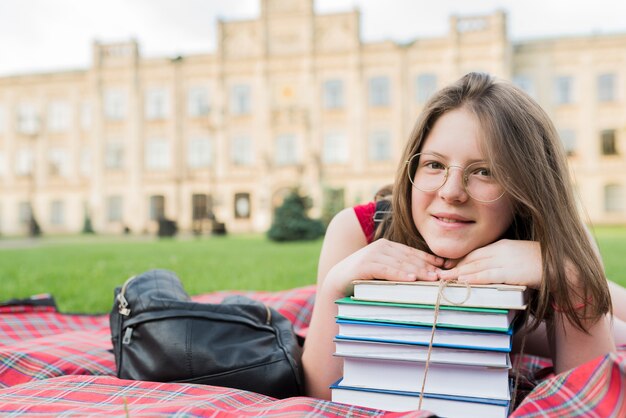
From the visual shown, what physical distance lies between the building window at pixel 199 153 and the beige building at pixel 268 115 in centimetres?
8

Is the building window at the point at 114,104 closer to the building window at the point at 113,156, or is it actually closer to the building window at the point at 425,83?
the building window at the point at 113,156

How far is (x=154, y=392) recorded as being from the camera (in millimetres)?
1672

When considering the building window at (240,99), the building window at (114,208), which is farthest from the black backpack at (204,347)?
the building window at (114,208)

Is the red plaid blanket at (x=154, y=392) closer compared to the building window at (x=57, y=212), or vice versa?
the red plaid blanket at (x=154, y=392)

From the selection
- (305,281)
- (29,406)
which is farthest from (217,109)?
(29,406)

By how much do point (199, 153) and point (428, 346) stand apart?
28.2 metres

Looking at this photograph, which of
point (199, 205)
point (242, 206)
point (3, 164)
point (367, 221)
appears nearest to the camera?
point (367, 221)

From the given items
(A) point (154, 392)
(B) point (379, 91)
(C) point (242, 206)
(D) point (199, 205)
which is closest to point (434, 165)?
(A) point (154, 392)

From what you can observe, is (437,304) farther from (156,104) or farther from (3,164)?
(3,164)

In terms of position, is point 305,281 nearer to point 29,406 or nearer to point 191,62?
point 29,406

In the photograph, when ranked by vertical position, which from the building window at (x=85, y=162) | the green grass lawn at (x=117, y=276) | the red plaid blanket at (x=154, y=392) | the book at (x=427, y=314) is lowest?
the green grass lawn at (x=117, y=276)

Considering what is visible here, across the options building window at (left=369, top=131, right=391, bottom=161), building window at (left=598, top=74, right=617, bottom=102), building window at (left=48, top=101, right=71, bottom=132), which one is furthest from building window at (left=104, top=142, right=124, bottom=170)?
building window at (left=598, top=74, right=617, bottom=102)

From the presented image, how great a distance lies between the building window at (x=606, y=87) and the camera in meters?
26.2

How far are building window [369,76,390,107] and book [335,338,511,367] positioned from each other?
1049 inches
